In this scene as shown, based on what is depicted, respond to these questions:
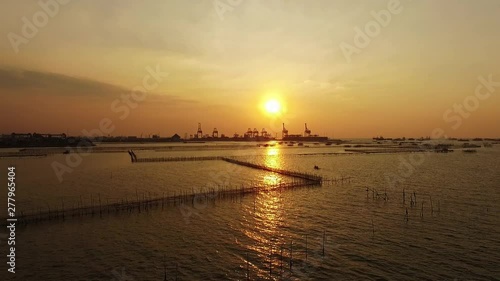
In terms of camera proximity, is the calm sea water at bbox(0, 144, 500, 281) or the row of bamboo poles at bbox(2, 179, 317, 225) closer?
the calm sea water at bbox(0, 144, 500, 281)

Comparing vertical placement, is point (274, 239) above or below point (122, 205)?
below

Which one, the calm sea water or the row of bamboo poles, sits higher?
the row of bamboo poles

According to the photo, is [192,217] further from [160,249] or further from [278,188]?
[278,188]

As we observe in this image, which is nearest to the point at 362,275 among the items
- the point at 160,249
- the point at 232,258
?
the point at 232,258

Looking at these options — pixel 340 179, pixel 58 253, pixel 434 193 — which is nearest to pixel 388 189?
pixel 434 193

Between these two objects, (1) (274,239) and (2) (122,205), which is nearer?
(1) (274,239)

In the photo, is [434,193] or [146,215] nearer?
[146,215]

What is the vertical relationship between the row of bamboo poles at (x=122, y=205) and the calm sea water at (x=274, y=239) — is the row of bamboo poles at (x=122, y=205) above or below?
above

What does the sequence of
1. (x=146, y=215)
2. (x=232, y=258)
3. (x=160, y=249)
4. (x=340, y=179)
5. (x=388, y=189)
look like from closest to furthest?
(x=232, y=258) → (x=160, y=249) → (x=146, y=215) → (x=388, y=189) → (x=340, y=179)

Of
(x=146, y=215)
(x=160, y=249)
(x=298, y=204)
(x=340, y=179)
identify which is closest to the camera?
(x=160, y=249)

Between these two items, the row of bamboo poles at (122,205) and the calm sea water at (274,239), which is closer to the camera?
the calm sea water at (274,239)
